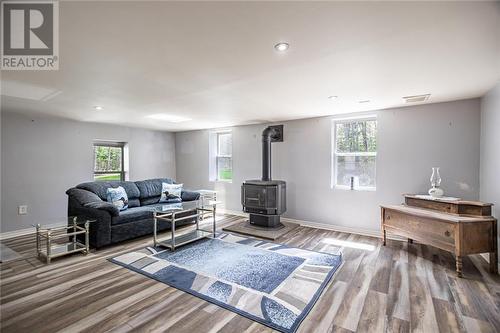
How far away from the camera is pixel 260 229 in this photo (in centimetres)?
445

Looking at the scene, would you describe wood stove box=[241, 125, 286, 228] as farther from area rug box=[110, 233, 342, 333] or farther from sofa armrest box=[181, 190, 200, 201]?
sofa armrest box=[181, 190, 200, 201]

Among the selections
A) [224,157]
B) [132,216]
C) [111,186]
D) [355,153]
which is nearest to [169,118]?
[111,186]

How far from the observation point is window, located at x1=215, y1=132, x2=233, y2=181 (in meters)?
5.99

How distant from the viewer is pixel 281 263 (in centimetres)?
301

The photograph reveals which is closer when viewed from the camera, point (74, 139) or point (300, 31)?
point (300, 31)

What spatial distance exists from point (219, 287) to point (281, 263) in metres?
0.91

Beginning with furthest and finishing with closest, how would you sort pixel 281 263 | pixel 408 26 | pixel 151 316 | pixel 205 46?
pixel 281 263, pixel 151 316, pixel 205 46, pixel 408 26

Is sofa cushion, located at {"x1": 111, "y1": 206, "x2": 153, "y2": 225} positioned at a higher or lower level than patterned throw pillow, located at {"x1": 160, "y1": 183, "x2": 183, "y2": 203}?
lower

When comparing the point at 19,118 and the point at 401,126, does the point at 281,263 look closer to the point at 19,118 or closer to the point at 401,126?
the point at 401,126

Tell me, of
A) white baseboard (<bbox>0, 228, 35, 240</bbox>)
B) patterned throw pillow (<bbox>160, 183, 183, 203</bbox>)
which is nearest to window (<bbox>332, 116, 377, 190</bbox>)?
patterned throw pillow (<bbox>160, 183, 183, 203</bbox>)

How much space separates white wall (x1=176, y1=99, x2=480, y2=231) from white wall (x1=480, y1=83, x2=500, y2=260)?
17 centimetres

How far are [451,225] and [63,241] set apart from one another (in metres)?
5.48

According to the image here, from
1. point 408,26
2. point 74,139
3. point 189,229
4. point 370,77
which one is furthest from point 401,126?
point 74,139

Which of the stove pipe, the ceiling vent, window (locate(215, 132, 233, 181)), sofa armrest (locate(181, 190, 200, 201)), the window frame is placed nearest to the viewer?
the ceiling vent
